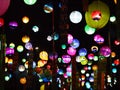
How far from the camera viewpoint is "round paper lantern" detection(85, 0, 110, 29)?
6.54 meters

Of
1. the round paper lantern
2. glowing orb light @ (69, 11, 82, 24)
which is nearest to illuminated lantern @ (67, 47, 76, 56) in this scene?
glowing orb light @ (69, 11, 82, 24)

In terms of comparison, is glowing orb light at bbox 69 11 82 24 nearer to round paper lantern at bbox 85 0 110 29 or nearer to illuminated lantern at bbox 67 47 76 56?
round paper lantern at bbox 85 0 110 29

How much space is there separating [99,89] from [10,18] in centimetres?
1342

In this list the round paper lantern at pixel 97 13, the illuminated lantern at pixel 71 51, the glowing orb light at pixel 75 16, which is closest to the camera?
the round paper lantern at pixel 97 13

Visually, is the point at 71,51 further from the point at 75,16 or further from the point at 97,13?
the point at 97,13

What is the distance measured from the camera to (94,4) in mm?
6594

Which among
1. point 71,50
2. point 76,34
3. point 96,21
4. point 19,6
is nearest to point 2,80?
point 96,21

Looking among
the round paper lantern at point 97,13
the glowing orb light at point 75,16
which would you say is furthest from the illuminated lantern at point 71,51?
the round paper lantern at point 97,13

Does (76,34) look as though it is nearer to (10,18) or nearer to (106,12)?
(10,18)

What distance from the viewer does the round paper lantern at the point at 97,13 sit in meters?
6.54

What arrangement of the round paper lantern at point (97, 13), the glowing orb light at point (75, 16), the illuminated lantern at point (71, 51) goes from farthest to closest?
the illuminated lantern at point (71, 51) → the glowing orb light at point (75, 16) → the round paper lantern at point (97, 13)

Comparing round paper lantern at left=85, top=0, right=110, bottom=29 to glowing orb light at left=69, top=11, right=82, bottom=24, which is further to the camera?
glowing orb light at left=69, top=11, right=82, bottom=24

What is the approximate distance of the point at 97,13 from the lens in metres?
6.57

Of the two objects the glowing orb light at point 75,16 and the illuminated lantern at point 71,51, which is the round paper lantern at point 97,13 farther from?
the illuminated lantern at point 71,51
